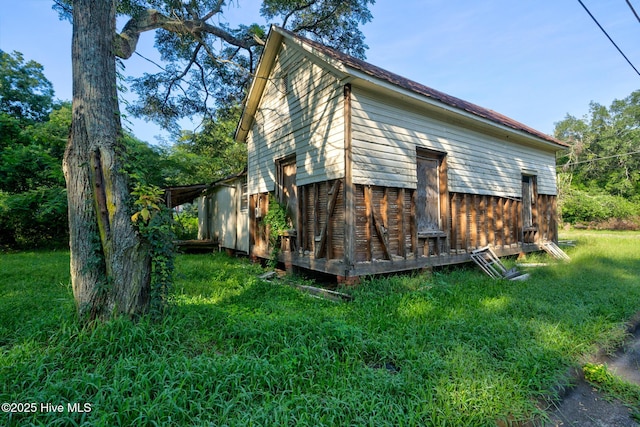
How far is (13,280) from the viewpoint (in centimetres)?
673

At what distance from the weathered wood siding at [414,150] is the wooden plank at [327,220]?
50 centimetres

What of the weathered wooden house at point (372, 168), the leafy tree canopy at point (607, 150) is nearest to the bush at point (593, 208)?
the leafy tree canopy at point (607, 150)

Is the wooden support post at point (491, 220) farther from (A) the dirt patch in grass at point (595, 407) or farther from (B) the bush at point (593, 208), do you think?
(B) the bush at point (593, 208)

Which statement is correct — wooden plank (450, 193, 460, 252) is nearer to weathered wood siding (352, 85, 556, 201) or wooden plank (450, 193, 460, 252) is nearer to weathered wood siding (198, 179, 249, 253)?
weathered wood siding (352, 85, 556, 201)

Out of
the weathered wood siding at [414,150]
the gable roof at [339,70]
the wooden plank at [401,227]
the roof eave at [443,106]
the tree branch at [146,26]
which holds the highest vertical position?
the tree branch at [146,26]

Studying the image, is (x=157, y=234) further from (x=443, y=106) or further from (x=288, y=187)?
A: (x=443, y=106)

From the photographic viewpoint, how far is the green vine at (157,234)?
3.37 metres

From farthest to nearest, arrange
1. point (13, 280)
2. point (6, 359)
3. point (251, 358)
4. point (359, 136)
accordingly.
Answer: point (13, 280) → point (359, 136) → point (251, 358) → point (6, 359)

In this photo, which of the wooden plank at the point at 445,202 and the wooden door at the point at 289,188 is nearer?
the wooden plank at the point at 445,202

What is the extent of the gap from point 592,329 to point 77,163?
6971 millimetres

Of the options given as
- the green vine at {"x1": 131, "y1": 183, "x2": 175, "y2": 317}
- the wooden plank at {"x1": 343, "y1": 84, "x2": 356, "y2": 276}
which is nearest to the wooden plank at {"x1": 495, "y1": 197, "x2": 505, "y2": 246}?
the wooden plank at {"x1": 343, "y1": 84, "x2": 356, "y2": 276}

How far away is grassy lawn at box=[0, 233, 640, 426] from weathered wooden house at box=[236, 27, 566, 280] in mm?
1832

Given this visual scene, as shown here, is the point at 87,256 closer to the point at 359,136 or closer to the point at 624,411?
the point at 359,136

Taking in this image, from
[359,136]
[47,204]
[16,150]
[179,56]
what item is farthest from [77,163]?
[16,150]
